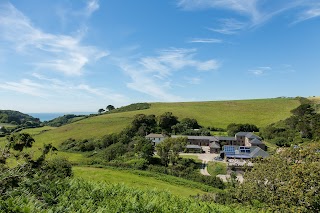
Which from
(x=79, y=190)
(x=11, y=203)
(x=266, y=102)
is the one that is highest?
(x=266, y=102)

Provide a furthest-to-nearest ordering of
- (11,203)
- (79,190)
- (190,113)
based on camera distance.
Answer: (190,113) → (79,190) → (11,203)

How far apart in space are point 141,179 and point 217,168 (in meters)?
18.4

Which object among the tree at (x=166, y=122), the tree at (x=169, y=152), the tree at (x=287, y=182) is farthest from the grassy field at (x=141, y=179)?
the tree at (x=166, y=122)

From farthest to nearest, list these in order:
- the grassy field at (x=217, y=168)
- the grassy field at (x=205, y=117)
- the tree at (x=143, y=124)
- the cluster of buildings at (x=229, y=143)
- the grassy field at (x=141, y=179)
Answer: the grassy field at (x=205, y=117) → the tree at (x=143, y=124) → the cluster of buildings at (x=229, y=143) → the grassy field at (x=217, y=168) → the grassy field at (x=141, y=179)

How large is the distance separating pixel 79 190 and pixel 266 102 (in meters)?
123

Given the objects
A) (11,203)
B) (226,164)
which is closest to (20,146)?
(11,203)

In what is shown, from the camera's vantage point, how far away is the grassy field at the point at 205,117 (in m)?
91.2

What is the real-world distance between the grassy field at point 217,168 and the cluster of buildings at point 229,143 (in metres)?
6.48

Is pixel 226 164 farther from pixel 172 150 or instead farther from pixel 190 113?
pixel 190 113

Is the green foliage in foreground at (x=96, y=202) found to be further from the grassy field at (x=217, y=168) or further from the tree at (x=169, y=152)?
the tree at (x=169, y=152)

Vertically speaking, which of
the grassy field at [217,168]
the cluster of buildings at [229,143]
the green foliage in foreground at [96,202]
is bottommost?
the grassy field at [217,168]

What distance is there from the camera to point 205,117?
336 ft

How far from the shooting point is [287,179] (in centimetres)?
2034

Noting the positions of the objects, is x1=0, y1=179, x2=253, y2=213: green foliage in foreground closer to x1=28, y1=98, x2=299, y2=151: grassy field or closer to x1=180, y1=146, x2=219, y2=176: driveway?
x1=180, y1=146, x2=219, y2=176: driveway
